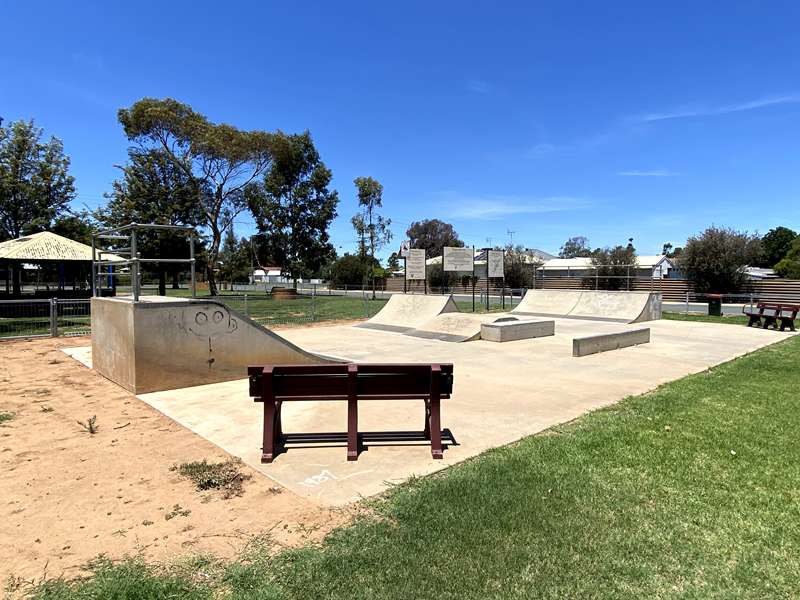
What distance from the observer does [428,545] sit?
9.64 ft

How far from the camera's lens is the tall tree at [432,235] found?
9738 centimetres

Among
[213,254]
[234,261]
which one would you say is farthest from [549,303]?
[234,261]

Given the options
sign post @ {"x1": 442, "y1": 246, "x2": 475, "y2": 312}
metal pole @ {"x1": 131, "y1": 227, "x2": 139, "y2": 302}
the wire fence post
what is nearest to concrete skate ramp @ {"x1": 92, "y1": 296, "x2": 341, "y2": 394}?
metal pole @ {"x1": 131, "y1": 227, "x2": 139, "y2": 302}

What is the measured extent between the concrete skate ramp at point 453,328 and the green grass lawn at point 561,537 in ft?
26.7

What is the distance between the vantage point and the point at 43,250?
19953mm

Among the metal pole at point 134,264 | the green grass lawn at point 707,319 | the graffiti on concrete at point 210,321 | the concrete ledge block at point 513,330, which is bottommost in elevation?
the green grass lawn at point 707,319

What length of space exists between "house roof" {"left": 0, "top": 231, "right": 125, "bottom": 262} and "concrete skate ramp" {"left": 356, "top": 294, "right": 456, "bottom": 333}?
1243cm

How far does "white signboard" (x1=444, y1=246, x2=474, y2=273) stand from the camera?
2355 cm

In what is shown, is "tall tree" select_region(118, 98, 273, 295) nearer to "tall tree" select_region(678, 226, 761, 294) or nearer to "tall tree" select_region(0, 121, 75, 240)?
"tall tree" select_region(0, 121, 75, 240)

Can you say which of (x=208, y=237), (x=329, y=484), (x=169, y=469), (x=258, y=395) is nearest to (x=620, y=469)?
(x=329, y=484)

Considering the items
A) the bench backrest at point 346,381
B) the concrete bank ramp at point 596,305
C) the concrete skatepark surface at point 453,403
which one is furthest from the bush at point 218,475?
the concrete bank ramp at point 596,305

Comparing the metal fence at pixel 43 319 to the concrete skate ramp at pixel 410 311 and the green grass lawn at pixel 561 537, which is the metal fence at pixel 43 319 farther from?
the green grass lawn at pixel 561 537

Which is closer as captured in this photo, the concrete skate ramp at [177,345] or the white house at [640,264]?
the concrete skate ramp at [177,345]

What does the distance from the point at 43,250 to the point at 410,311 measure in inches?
596
